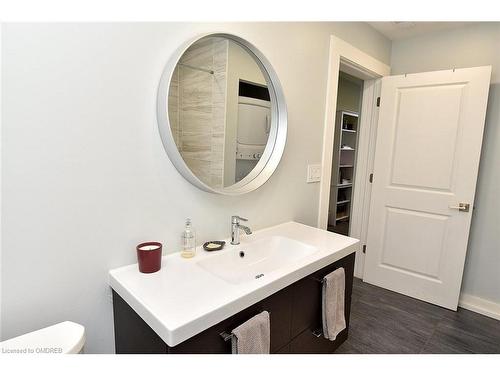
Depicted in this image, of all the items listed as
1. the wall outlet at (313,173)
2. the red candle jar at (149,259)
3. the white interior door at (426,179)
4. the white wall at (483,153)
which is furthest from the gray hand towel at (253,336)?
the white wall at (483,153)

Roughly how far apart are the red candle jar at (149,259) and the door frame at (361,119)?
1.28m

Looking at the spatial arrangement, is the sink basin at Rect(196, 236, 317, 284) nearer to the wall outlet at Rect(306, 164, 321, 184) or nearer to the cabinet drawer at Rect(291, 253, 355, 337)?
the cabinet drawer at Rect(291, 253, 355, 337)

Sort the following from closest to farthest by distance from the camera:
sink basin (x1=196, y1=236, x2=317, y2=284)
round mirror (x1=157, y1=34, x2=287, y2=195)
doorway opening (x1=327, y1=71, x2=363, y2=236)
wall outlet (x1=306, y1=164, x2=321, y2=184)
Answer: round mirror (x1=157, y1=34, x2=287, y2=195) → sink basin (x1=196, y1=236, x2=317, y2=284) → wall outlet (x1=306, y1=164, x2=321, y2=184) → doorway opening (x1=327, y1=71, x2=363, y2=236)

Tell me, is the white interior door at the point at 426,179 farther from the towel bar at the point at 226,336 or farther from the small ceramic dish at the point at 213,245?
the towel bar at the point at 226,336

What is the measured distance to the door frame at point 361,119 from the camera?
1.96 metres

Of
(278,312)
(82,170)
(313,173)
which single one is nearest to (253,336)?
(278,312)

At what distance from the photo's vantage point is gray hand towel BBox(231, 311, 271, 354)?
94 centimetres

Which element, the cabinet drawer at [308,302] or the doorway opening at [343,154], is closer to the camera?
the cabinet drawer at [308,302]

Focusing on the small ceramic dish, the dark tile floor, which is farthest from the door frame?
the small ceramic dish

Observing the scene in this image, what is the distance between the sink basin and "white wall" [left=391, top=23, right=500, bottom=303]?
165cm
